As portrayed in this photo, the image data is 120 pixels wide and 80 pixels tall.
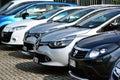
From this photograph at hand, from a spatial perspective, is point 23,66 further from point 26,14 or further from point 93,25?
point 26,14

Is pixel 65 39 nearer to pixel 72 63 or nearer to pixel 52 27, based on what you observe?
pixel 72 63

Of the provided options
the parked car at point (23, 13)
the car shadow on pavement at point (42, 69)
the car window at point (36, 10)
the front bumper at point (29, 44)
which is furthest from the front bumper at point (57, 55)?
the car window at point (36, 10)

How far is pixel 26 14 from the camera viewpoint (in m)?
13.0

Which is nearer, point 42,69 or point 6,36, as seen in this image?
point 42,69

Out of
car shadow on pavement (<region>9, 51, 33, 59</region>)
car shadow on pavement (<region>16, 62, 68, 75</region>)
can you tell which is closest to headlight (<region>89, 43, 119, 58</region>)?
car shadow on pavement (<region>16, 62, 68, 75</region>)

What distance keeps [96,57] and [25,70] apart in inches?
128

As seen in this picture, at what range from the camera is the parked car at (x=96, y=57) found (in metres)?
5.71

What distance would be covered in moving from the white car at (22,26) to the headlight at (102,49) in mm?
5349

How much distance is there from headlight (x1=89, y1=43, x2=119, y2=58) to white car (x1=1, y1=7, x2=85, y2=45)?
5349mm

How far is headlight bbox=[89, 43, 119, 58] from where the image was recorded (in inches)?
227

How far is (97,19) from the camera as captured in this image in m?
8.61

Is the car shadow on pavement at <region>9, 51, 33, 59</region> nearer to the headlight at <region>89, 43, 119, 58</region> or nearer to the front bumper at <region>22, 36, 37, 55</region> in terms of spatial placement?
the front bumper at <region>22, 36, 37, 55</region>

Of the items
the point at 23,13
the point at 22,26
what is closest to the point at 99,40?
the point at 22,26

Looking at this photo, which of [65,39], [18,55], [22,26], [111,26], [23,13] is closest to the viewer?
[65,39]
